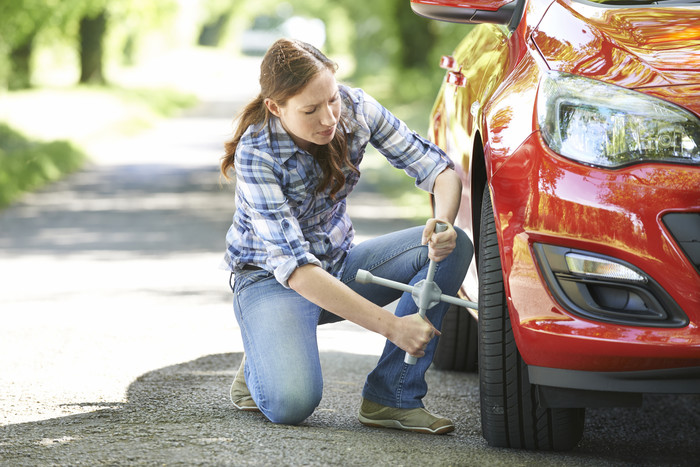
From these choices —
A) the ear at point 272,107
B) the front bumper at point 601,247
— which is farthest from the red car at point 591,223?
the ear at point 272,107

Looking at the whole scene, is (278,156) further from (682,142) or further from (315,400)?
(682,142)

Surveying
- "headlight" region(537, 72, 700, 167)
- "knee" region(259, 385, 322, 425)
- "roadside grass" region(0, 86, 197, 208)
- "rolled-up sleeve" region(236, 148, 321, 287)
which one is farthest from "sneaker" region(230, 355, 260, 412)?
"roadside grass" region(0, 86, 197, 208)

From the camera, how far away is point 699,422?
11.7ft

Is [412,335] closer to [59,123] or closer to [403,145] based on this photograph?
[403,145]

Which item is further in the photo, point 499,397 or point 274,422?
point 274,422

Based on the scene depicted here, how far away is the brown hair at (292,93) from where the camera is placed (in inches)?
123

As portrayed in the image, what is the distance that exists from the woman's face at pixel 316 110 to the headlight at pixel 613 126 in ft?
2.57

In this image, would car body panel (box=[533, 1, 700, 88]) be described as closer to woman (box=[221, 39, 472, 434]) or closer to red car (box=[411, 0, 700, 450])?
red car (box=[411, 0, 700, 450])

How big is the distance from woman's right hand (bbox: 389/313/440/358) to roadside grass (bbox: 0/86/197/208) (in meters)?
8.59

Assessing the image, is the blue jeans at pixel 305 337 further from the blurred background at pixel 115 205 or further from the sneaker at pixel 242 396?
the blurred background at pixel 115 205

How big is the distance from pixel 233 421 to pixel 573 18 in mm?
1583

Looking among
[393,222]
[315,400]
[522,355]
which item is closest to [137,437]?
[315,400]

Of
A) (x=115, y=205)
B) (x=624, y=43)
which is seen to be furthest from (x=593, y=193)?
(x=115, y=205)

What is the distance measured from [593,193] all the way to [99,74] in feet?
93.4
